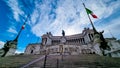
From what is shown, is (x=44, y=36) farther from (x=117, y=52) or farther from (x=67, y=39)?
(x=117, y=52)

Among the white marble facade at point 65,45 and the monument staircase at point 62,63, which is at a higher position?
the white marble facade at point 65,45

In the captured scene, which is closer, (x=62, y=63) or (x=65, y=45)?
(x=62, y=63)

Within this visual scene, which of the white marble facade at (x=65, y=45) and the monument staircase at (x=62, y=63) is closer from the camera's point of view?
the monument staircase at (x=62, y=63)

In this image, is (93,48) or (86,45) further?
(86,45)

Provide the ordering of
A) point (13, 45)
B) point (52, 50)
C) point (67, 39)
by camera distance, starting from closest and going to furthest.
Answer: point (13, 45), point (52, 50), point (67, 39)

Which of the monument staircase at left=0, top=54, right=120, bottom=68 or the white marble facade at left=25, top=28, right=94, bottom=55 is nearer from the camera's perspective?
the monument staircase at left=0, top=54, right=120, bottom=68

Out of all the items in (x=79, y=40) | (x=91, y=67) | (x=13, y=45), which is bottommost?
(x=91, y=67)

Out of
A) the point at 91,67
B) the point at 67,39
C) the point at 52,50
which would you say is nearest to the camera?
the point at 91,67

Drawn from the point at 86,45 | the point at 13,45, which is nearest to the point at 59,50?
the point at 86,45

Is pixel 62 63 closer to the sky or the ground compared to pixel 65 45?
closer to the ground

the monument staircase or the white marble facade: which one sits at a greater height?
the white marble facade

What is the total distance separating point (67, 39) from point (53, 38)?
23.4ft

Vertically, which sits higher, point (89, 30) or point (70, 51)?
point (89, 30)

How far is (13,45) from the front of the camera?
56.1 feet
